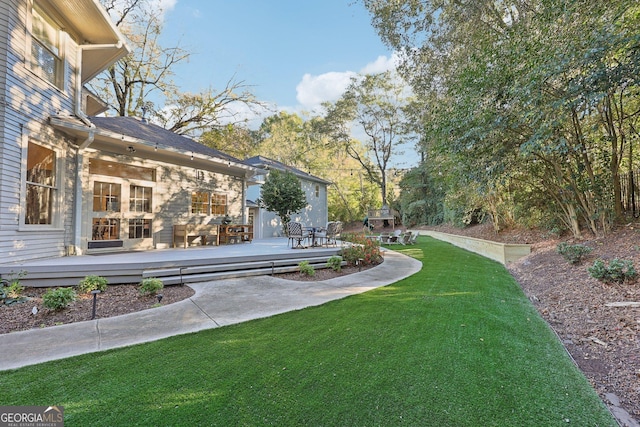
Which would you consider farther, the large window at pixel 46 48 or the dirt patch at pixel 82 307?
the large window at pixel 46 48

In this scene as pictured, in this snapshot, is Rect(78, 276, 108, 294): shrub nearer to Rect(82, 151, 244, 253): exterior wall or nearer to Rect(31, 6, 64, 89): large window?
Rect(82, 151, 244, 253): exterior wall

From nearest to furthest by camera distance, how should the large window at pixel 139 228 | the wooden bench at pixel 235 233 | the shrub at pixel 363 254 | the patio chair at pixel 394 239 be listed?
the shrub at pixel 363 254
the large window at pixel 139 228
the wooden bench at pixel 235 233
the patio chair at pixel 394 239

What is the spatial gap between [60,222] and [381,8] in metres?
10.1

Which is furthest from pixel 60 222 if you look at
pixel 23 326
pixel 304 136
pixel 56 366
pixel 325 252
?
pixel 304 136

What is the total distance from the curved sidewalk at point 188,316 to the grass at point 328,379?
0.89 feet

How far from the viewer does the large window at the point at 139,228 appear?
311 inches

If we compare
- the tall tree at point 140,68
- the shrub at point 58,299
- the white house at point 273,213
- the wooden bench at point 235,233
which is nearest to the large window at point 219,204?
the wooden bench at point 235,233

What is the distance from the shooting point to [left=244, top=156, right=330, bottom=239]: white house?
15750 mm

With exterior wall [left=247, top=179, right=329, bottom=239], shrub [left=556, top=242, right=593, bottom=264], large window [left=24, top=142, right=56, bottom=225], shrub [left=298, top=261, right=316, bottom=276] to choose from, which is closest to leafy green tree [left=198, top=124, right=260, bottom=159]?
exterior wall [left=247, top=179, right=329, bottom=239]

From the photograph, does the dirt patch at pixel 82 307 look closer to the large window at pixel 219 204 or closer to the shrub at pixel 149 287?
the shrub at pixel 149 287

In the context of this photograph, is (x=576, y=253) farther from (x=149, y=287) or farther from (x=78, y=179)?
(x=78, y=179)

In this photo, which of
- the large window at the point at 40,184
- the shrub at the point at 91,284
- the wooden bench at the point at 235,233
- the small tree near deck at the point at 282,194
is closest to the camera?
the shrub at the point at 91,284

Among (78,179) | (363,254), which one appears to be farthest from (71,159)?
(363,254)

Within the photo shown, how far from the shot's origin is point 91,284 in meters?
4.43
